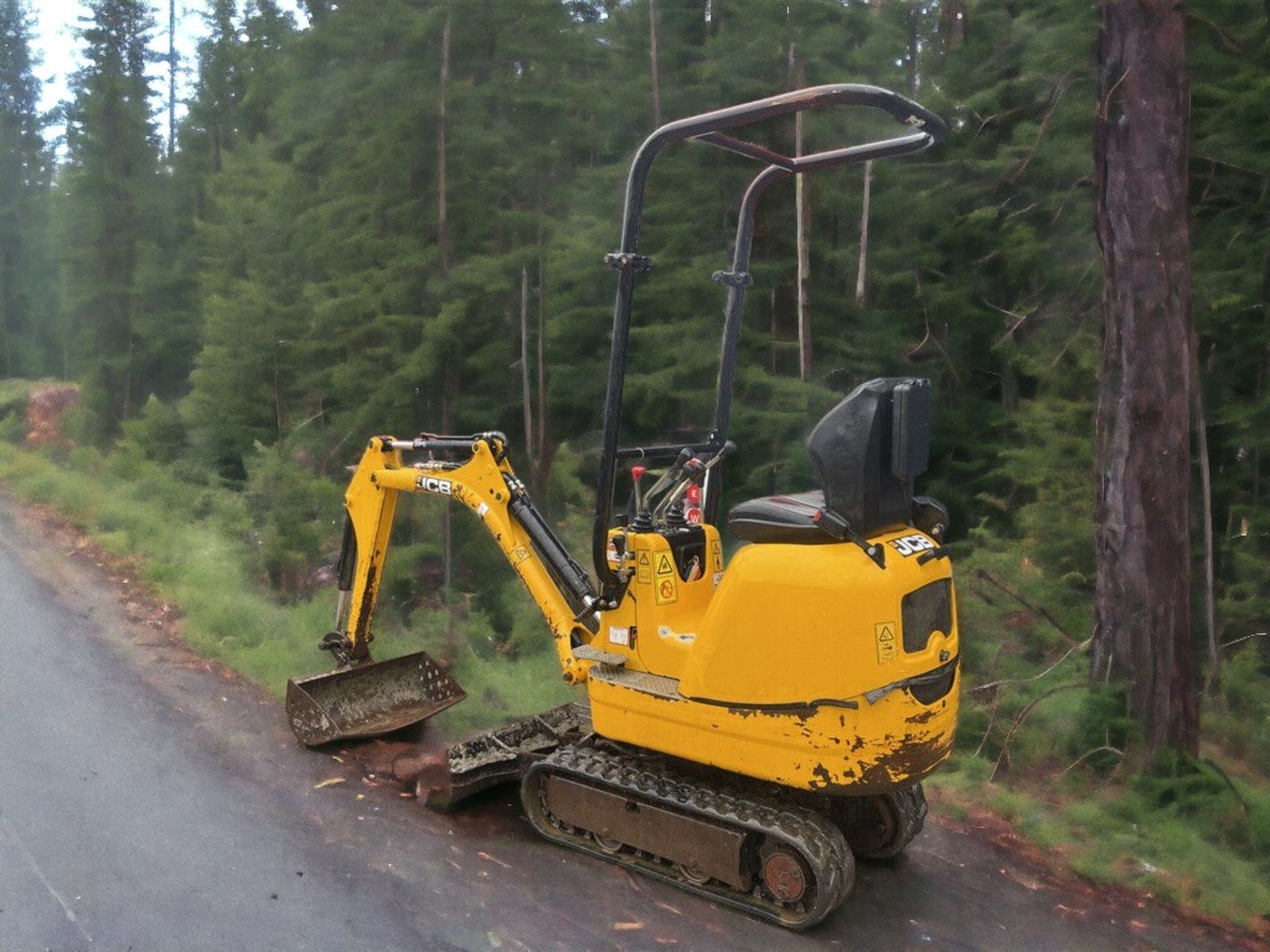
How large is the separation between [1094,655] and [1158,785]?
892mm

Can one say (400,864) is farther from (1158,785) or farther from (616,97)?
(616,97)

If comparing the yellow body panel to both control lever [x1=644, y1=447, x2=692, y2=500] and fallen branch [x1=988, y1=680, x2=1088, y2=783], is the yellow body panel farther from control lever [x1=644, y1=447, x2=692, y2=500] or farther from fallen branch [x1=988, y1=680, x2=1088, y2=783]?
fallen branch [x1=988, y1=680, x2=1088, y2=783]

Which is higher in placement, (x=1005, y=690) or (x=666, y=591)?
(x=666, y=591)

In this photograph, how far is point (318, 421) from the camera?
51.0 feet

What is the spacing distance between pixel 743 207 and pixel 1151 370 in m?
2.71

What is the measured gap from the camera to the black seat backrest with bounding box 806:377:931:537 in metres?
4.65

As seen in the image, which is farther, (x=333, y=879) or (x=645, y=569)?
(x=645, y=569)

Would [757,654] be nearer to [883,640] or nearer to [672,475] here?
[883,640]

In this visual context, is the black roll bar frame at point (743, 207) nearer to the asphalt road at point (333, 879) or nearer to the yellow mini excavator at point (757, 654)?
the yellow mini excavator at point (757, 654)

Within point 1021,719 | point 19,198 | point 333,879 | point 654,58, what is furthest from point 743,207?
point 19,198

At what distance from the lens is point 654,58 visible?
14.4 m

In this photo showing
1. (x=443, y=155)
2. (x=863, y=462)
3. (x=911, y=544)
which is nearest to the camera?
(x=863, y=462)

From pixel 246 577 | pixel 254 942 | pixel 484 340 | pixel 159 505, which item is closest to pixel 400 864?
pixel 254 942

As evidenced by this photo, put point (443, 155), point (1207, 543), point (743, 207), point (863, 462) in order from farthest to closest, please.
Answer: point (443, 155)
point (1207, 543)
point (743, 207)
point (863, 462)
